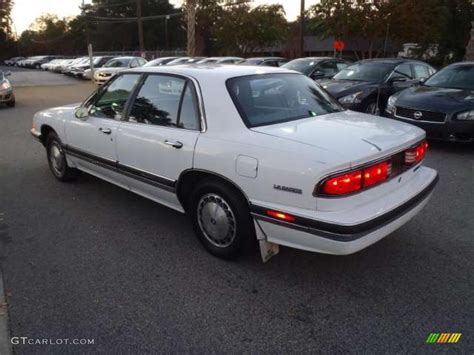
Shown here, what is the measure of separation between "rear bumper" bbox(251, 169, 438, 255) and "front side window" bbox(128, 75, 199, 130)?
3.51 feet

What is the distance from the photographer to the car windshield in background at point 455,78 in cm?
785

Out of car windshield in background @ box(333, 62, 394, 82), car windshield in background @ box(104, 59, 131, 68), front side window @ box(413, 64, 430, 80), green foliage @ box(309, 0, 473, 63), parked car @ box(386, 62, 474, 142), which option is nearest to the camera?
parked car @ box(386, 62, 474, 142)

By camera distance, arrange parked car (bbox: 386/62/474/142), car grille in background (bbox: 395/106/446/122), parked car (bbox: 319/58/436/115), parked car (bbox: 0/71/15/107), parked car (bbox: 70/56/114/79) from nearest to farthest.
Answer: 1. parked car (bbox: 386/62/474/142)
2. car grille in background (bbox: 395/106/446/122)
3. parked car (bbox: 319/58/436/115)
4. parked car (bbox: 0/71/15/107)
5. parked car (bbox: 70/56/114/79)

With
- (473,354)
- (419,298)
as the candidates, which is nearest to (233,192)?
(419,298)

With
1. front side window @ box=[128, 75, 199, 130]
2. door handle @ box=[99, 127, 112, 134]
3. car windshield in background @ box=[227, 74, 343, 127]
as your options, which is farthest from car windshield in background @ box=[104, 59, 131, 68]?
car windshield in background @ box=[227, 74, 343, 127]

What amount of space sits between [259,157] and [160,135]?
115 centimetres

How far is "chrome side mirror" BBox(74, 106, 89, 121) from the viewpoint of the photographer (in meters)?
4.77

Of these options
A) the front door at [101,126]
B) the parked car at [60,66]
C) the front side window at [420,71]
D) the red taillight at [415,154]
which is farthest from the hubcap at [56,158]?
the parked car at [60,66]

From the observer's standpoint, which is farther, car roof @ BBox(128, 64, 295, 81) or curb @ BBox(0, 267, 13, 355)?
car roof @ BBox(128, 64, 295, 81)

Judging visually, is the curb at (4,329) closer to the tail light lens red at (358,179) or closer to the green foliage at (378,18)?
the tail light lens red at (358,179)

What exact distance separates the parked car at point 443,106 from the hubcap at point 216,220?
5037mm

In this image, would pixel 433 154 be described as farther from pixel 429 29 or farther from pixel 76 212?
pixel 429 29

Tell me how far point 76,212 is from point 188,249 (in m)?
1.64

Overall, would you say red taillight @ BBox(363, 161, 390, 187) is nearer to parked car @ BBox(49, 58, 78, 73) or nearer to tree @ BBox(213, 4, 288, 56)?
tree @ BBox(213, 4, 288, 56)
